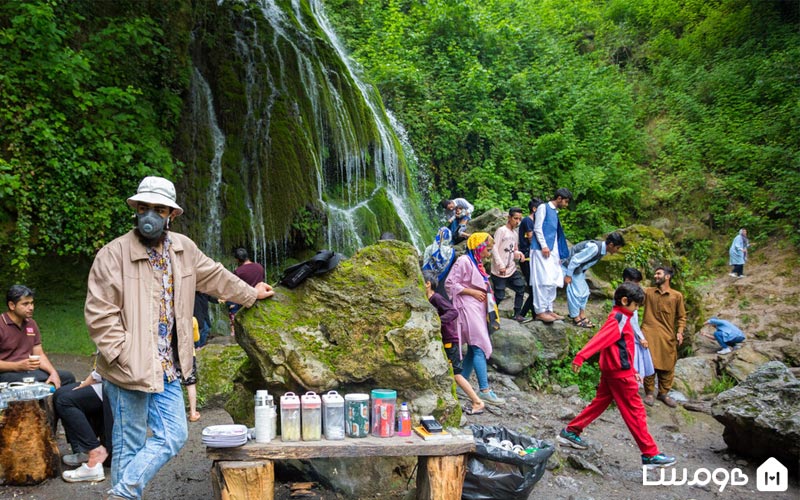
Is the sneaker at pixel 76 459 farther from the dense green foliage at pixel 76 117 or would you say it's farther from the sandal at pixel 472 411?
the dense green foliage at pixel 76 117

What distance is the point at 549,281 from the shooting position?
8.80 metres

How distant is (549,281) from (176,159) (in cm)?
723

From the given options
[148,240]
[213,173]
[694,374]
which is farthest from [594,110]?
[148,240]

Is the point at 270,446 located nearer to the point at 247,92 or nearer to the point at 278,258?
the point at 278,258

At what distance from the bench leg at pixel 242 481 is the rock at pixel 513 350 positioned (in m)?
5.24

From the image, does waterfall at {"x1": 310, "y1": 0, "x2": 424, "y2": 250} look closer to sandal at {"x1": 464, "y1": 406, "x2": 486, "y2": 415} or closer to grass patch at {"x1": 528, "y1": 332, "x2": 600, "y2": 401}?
grass patch at {"x1": 528, "y1": 332, "x2": 600, "y2": 401}

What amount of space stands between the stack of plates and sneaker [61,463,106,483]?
2037 mm

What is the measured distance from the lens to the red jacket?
5305 mm

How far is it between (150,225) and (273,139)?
7739 mm

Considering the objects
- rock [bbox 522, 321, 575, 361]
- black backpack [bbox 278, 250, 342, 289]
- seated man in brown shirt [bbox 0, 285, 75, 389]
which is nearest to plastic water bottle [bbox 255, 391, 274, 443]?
black backpack [bbox 278, 250, 342, 289]

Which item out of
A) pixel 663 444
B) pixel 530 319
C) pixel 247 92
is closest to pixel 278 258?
pixel 247 92

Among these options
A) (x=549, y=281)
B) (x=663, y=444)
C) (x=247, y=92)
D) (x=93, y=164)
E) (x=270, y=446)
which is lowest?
(x=663, y=444)

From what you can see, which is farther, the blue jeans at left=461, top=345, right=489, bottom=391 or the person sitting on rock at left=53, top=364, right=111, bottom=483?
the blue jeans at left=461, top=345, right=489, bottom=391
